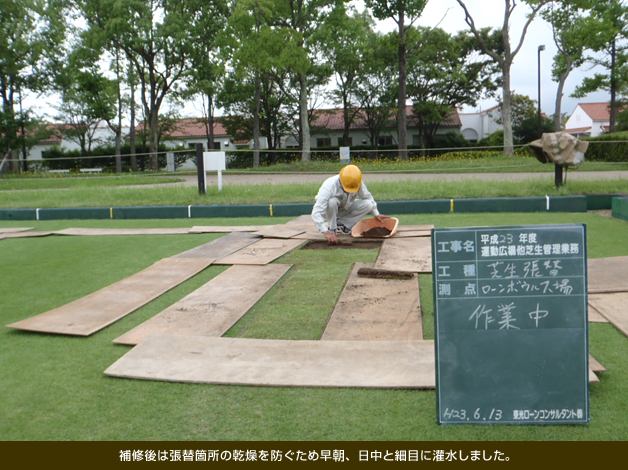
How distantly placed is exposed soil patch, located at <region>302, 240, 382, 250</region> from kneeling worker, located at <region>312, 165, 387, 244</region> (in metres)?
0.10

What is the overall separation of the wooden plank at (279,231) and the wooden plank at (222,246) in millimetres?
166

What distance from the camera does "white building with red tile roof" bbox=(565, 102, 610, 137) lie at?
199 ft

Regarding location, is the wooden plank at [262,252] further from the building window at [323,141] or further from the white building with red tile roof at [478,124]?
the white building with red tile roof at [478,124]

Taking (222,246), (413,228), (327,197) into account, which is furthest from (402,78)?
(222,246)

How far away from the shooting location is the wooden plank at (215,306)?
12.7 feet

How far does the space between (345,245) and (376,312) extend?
8.99 feet

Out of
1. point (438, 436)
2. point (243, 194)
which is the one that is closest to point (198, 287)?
point (438, 436)

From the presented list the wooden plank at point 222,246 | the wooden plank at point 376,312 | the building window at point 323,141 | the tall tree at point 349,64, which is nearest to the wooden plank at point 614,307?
the wooden plank at point 376,312

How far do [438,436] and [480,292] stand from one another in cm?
68

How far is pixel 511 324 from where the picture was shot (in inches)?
93.0

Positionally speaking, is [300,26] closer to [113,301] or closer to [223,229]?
[223,229]

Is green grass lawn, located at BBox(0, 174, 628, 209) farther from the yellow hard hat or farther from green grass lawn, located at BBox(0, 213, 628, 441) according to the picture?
green grass lawn, located at BBox(0, 213, 628, 441)

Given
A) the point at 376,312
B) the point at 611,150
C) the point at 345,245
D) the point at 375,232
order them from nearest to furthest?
the point at 376,312 < the point at 345,245 < the point at 375,232 < the point at 611,150

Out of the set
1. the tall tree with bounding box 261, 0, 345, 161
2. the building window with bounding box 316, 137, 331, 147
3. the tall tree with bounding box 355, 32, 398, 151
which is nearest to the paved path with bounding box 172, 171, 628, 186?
the tall tree with bounding box 261, 0, 345, 161
